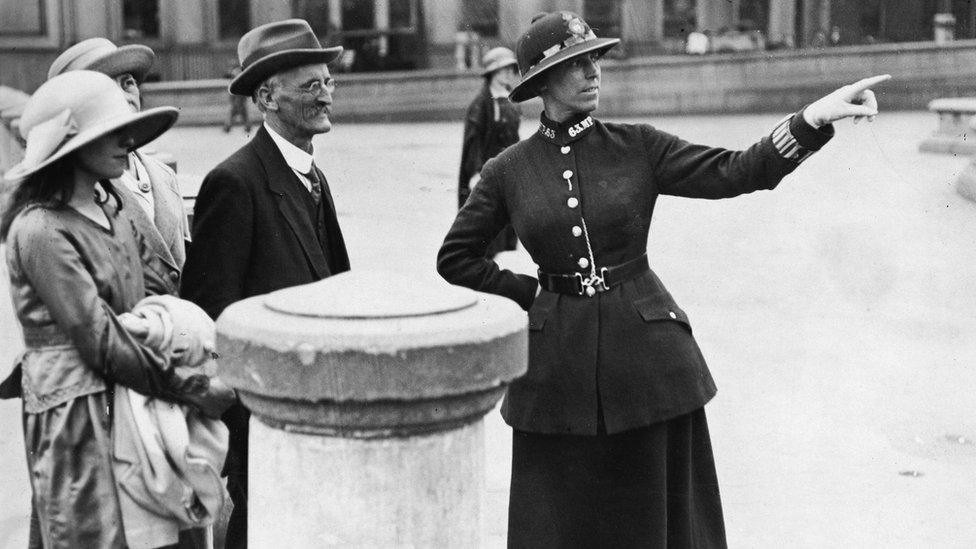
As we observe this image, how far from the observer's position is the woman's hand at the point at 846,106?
12.9 ft

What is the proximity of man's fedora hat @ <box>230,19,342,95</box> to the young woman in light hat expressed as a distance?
3.15 ft

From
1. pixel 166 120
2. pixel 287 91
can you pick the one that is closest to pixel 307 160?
pixel 287 91

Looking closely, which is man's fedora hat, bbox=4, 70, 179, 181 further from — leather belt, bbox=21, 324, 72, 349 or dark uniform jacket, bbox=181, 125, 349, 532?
dark uniform jacket, bbox=181, 125, 349, 532

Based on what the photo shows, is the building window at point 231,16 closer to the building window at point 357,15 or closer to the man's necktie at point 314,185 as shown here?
the building window at point 357,15

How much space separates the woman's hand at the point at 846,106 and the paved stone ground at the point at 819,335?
200 centimetres

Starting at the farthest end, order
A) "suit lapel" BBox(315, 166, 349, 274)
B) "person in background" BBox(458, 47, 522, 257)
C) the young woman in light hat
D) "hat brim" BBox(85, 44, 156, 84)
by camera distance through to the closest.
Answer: "person in background" BBox(458, 47, 522, 257), "hat brim" BBox(85, 44, 156, 84), "suit lapel" BBox(315, 166, 349, 274), the young woman in light hat

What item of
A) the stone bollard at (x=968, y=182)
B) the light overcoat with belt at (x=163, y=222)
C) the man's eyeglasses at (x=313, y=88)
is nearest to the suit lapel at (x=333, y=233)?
the man's eyeglasses at (x=313, y=88)

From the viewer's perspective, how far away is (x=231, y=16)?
34.9 meters

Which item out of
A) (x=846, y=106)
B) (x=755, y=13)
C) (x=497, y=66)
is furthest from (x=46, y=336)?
(x=755, y=13)

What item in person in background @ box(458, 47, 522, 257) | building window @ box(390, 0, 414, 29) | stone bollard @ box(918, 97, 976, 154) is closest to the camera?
person in background @ box(458, 47, 522, 257)

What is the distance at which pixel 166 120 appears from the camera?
3730mm

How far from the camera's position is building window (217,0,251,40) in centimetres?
3484

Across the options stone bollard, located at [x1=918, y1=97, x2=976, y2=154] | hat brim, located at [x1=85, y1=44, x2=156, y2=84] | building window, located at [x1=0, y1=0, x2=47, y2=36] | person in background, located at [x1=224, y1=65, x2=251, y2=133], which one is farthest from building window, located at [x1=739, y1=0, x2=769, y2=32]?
hat brim, located at [x1=85, y1=44, x2=156, y2=84]

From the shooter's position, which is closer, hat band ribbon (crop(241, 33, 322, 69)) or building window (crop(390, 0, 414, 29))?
hat band ribbon (crop(241, 33, 322, 69))
